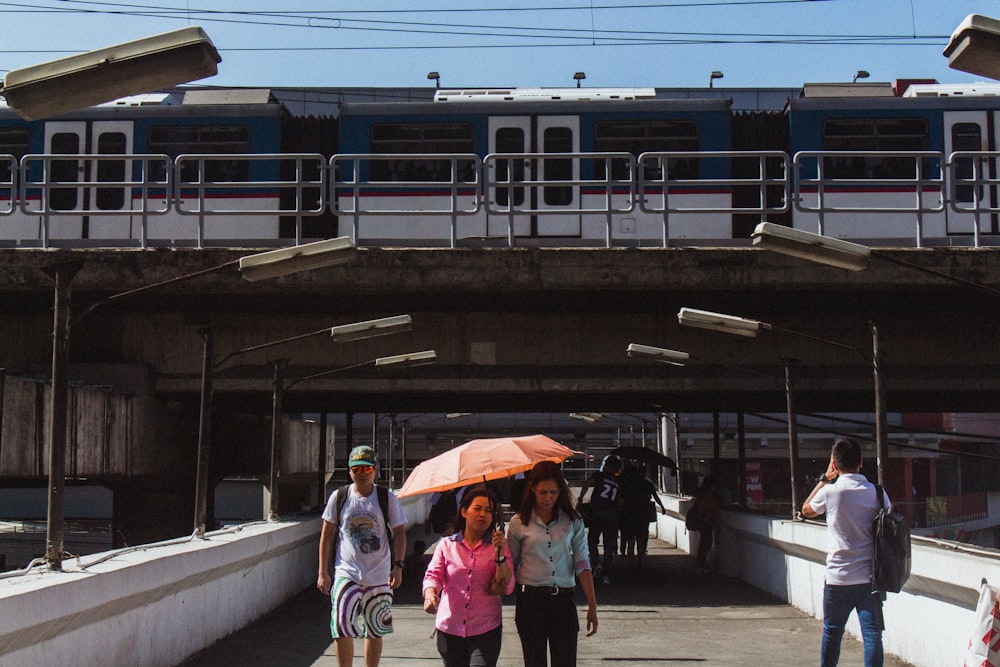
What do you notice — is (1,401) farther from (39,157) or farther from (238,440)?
(238,440)

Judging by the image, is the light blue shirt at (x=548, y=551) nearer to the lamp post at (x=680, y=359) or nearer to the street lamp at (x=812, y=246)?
the street lamp at (x=812, y=246)

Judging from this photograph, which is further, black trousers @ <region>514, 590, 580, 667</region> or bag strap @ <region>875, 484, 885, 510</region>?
bag strap @ <region>875, 484, 885, 510</region>

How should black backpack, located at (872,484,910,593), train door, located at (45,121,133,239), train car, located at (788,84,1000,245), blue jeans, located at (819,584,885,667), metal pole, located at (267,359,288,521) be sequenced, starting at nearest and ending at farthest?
black backpack, located at (872,484,910,593) < blue jeans, located at (819,584,885,667) < metal pole, located at (267,359,288,521) < train car, located at (788,84,1000,245) < train door, located at (45,121,133,239)

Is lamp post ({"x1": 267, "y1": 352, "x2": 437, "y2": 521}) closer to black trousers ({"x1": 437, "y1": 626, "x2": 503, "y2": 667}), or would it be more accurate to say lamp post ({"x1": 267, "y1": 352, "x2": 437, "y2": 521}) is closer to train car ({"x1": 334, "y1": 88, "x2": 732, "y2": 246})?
train car ({"x1": 334, "y1": 88, "x2": 732, "y2": 246})

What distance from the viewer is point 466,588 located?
24.8ft

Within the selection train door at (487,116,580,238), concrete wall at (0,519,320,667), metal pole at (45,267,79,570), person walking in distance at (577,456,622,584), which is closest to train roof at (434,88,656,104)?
train door at (487,116,580,238)

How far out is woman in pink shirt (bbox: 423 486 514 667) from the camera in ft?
24.6

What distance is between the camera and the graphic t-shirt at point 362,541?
30.3 ft

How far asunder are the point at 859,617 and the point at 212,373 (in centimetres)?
949

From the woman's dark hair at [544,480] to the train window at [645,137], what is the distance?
15.0 m

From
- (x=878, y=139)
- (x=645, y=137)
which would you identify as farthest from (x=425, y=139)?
(x=878, y=139)

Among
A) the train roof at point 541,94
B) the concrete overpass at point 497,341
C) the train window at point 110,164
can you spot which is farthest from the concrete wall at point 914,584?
the train window at point 110,164

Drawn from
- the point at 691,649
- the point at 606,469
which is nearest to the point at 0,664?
the point at 691,649

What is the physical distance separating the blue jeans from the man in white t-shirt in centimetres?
308
